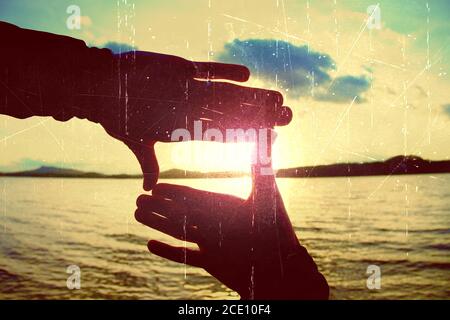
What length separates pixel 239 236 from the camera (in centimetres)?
291

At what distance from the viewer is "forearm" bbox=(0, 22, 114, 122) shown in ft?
9.05

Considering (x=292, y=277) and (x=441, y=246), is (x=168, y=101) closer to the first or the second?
(x=292, y=277)

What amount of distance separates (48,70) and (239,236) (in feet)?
5.28

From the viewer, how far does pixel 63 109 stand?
2814mm

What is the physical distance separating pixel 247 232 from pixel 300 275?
16.6 inches

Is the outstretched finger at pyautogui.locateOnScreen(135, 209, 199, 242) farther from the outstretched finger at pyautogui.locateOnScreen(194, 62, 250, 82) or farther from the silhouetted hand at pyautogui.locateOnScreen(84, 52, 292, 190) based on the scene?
the outstretched finger at pyautogui.locateOnScreen(194, 62, 250, 82)

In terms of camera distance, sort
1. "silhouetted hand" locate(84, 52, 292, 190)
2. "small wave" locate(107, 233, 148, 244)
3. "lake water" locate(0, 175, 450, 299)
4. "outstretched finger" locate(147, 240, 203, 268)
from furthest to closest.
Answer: "small wave" locate(107, 233, 148, 244)
"lake water" locate(0, 175, 450, 299)
"outstretched finger" locate(147, 240, 203, 268)
"silhouetted hand" locate(84, 52, 292, 190)

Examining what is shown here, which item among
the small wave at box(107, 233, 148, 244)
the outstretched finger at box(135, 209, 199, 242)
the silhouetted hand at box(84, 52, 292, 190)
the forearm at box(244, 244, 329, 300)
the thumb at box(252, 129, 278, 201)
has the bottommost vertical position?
the small wave at box(107, 233, 148, 244)

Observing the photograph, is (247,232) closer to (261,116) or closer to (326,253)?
(261,116)

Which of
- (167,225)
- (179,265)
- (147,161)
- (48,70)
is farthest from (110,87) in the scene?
(179,265)

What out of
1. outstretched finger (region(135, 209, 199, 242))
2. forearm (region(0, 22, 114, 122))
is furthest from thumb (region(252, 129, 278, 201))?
forearm (region(0, 22, 114, 122))

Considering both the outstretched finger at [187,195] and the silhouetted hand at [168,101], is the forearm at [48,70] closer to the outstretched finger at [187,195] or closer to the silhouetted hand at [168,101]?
the silhouetted hand at [168,101]

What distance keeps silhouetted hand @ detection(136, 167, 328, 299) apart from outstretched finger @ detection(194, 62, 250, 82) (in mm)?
571
